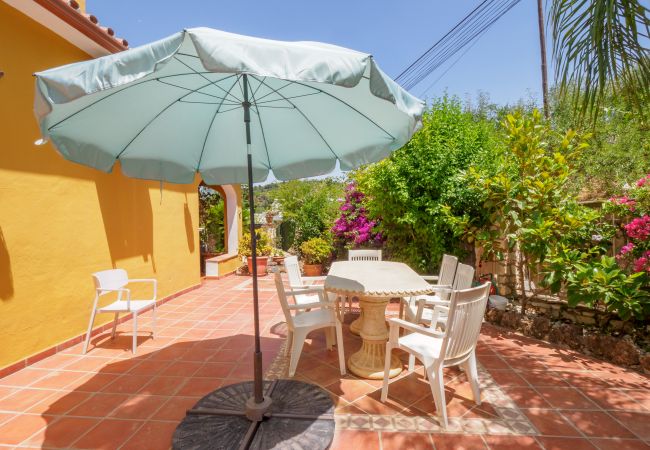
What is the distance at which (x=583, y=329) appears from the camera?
4.00 metres

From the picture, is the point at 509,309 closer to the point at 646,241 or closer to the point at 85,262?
the point at 646,241

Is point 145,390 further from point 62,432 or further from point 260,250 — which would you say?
point 260,250

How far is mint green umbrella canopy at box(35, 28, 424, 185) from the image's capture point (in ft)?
5.54

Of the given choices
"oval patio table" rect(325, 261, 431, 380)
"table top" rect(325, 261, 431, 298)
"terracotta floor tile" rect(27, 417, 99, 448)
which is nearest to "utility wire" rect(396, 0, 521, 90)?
"table top" rect(325, 261, 431, 298)

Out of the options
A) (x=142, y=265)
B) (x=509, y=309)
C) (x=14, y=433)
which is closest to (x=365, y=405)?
(x=14, y=433)

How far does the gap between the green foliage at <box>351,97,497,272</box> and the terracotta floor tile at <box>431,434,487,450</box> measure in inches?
134

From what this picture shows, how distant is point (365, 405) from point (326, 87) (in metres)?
2.70

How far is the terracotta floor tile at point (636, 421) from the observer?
7.91 ft

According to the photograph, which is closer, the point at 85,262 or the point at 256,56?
the point at 256,56

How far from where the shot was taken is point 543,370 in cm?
340

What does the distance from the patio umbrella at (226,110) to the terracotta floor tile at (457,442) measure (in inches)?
50.6

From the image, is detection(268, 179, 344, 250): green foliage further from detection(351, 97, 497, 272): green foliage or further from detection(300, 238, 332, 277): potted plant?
detection(351, 97, 497, 272): green foliage

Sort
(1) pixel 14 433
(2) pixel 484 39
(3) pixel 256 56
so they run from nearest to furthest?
(3) pixel 256 56, (1) pixel 14 433, (2) pixel 484 39

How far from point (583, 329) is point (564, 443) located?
2256mm
